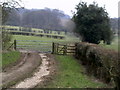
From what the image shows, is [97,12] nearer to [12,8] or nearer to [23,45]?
[23,45]

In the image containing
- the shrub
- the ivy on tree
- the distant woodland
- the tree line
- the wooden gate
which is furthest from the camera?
the tree line

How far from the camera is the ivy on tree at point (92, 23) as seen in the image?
2789cm

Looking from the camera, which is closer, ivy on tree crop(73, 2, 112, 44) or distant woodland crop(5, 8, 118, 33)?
distant woodland crop(5, 8, 118, 33)

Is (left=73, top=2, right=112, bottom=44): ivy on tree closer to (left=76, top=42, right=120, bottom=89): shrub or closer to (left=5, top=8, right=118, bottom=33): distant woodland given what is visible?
(left=5, top=8, right=118, bottom=33): distant woodland

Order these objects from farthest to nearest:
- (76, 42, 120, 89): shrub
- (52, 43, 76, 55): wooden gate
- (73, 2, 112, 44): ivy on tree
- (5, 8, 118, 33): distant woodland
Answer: (73, 2, 112, 44): ivy on tree → (5, 8, 118, 33): distant woodland → (52, 43, 76, 55): wooden gate → (76, 42, 120, 89): shrub

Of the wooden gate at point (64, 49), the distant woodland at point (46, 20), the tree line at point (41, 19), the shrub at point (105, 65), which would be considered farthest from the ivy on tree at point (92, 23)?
the shrub at point (105, 65)

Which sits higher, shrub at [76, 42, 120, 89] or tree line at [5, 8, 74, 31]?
tree line at [5, 8, 74, 31]

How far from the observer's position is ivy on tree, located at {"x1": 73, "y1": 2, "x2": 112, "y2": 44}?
2789 cm

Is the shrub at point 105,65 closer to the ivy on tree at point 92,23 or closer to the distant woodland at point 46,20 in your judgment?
the distant woodland at point 46,20

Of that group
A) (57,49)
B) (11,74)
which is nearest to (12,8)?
Result: (57,49)

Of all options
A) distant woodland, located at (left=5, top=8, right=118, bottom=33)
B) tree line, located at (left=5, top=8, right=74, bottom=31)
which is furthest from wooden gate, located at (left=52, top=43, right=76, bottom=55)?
tree line, located at (left=5, top=8, right=74, bottom=31)

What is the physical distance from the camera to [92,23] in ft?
92.2

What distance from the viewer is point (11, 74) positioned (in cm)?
1078

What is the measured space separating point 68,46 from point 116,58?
14.3m
